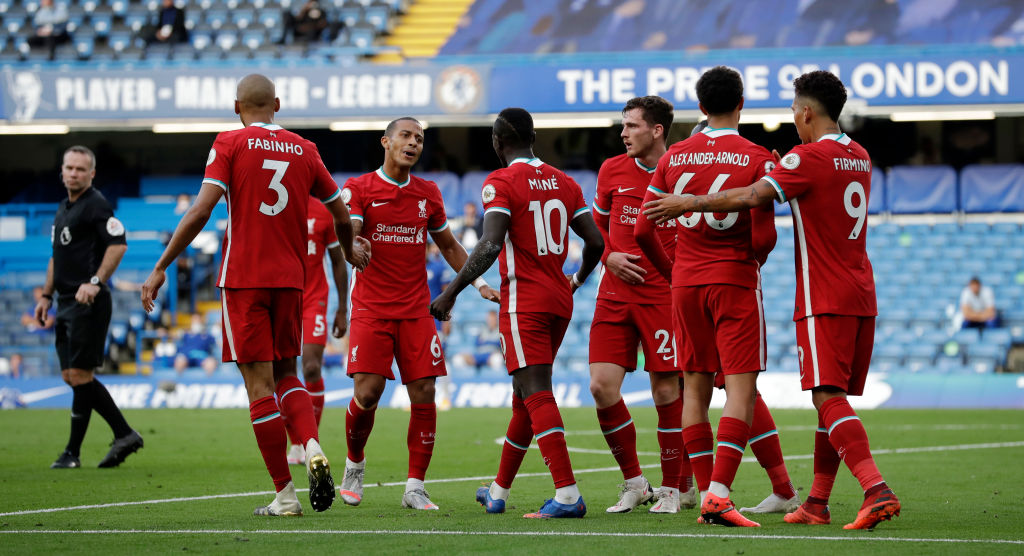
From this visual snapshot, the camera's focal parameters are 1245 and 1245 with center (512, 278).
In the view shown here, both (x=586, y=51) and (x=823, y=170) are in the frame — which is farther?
(x=586, y=51)

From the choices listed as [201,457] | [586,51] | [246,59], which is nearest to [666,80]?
→ [586,51]

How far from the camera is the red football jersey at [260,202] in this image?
20.8ft

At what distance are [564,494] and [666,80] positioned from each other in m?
17.0

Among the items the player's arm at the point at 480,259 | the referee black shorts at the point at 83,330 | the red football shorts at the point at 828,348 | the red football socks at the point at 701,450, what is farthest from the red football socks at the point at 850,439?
the referee black shorts at the point at 83,330

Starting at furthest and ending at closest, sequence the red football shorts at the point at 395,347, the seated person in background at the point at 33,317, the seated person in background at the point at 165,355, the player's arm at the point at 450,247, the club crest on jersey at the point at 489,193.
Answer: the seated person in background at the point at 33,317
the seated person in background at the point at 165,355
the player's arm at the point at 450,247
the red football shorts at the point at 395,347
the club crest on jersey at the point at 489,193

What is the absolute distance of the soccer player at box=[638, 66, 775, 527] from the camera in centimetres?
602

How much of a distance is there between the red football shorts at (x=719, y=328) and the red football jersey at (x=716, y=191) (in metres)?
0.06

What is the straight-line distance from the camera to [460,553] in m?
5.02

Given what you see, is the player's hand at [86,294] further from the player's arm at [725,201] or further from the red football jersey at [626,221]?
the player's arm at [725,201]

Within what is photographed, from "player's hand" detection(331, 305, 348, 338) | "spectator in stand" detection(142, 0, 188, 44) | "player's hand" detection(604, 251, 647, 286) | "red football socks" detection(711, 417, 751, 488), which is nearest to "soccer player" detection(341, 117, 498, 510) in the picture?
"player's hand" detection(331, 305, 348, 338)

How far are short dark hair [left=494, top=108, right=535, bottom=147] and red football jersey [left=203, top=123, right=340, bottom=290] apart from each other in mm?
1087

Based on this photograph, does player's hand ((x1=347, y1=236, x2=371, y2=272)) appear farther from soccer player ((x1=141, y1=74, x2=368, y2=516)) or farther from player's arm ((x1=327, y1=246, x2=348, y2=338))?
soccer player ((x1=141, y1=74, x2=368, y2=516))

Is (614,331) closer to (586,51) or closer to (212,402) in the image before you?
(212,402)

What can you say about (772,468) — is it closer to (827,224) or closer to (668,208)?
(827,224)
